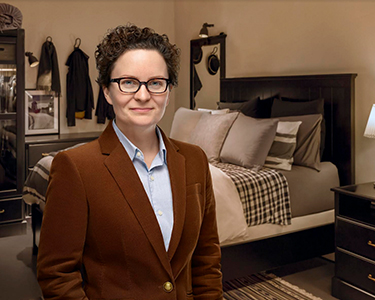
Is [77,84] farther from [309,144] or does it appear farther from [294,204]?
[294,204]

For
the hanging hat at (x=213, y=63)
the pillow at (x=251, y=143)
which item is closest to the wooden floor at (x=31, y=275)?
the pillow at (x=251, y=143)

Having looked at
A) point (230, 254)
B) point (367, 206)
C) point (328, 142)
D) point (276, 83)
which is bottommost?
point (230, 254)

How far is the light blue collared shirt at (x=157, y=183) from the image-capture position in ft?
3.67

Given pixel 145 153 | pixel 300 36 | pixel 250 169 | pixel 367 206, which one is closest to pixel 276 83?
pixel 300 36

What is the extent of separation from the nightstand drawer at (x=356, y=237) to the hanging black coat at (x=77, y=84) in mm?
3355

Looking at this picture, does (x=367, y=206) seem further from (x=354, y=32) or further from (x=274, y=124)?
(x=354, y=32)

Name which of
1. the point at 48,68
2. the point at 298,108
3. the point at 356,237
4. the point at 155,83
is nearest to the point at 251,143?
the point at 298,108

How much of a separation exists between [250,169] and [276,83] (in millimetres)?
1161

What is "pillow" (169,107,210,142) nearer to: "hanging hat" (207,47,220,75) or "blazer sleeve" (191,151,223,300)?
"hanging hat" (207,47,220,75)

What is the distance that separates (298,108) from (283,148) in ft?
1.62

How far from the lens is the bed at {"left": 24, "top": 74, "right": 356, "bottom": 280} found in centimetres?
278

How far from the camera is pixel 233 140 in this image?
10.8 feet

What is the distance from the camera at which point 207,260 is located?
1.23 meters

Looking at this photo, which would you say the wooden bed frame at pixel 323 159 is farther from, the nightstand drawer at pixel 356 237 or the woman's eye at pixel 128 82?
the woman's eye at pixel 128 82
